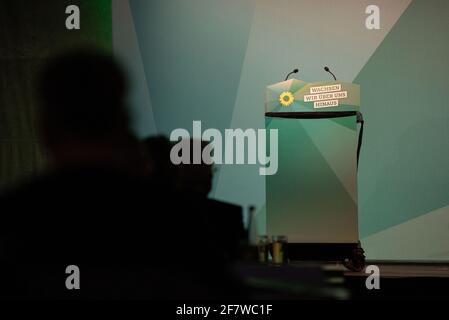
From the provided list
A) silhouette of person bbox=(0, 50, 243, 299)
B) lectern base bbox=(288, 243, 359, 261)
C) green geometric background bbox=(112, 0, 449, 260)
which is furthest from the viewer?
green geometric background bbox=(112, 0, 449, 260)

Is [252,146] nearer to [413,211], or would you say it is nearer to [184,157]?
[184,157]

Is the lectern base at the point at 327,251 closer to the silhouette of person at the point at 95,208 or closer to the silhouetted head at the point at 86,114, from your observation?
the silhouette of person at the point at 95,208

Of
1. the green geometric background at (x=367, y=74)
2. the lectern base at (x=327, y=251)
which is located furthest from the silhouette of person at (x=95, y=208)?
the green geometric background at (x=367, y=74)

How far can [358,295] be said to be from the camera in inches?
88.4

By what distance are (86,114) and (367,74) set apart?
10.2ft

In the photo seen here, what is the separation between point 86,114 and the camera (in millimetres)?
1435

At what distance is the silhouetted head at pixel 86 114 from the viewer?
1.38 m

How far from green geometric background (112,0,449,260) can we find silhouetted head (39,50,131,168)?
1.74 m

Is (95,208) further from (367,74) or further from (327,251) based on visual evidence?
(367,74)

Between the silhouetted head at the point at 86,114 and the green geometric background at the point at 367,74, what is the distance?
174cm

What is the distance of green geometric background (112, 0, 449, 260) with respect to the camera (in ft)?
10.9

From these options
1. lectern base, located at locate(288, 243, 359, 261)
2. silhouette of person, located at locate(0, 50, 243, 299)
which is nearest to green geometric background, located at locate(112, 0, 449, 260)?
lectern base, located at locate(288, 243, 359, 261)

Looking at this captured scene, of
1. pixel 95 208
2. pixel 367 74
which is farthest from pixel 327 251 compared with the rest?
pixel 95 208

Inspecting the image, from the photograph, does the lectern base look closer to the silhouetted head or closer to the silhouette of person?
the silhouette of person
